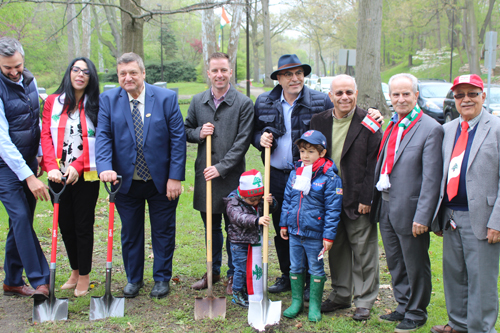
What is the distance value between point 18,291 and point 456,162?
417 centimetres

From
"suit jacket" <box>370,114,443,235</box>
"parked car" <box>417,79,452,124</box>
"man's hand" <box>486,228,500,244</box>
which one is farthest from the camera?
"parked car" <box>417,79,452,124</box>

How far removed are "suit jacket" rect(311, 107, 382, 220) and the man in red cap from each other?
568 mm

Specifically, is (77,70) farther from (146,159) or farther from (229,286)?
(229,286)

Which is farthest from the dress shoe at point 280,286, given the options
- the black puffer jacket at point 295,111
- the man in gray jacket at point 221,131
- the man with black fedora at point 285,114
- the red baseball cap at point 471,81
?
the red baseball cap at point 471,81

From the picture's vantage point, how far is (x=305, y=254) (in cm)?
383

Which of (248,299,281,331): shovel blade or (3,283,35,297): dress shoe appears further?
(3,283,35,297): dress shoe

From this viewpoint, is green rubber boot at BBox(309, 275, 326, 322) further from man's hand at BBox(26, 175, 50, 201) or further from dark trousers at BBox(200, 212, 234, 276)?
man's hand at BBox(26, 175, 50, 201)

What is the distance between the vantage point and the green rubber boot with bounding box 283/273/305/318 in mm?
3828

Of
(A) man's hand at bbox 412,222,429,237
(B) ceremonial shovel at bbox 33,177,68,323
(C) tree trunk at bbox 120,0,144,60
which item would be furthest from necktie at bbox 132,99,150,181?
(C) tree trunk at bbox 120,0,144,60

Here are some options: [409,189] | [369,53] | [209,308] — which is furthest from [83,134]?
[369,53]

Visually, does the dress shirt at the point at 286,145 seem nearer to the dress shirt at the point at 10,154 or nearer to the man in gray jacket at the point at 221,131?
the man in gray jacket at the point at 221,131

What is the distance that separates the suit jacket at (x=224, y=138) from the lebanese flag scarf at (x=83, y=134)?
970 mm

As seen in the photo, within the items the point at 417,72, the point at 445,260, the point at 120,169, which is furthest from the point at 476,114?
the point at 417,72

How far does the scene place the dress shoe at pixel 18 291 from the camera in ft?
13.8
